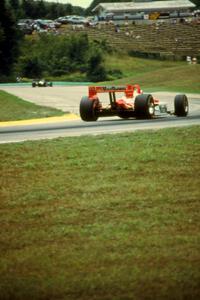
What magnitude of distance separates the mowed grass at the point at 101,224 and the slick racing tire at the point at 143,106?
264 inches

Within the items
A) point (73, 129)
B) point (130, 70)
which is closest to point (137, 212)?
point (73, 129)

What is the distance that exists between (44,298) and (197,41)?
272ft

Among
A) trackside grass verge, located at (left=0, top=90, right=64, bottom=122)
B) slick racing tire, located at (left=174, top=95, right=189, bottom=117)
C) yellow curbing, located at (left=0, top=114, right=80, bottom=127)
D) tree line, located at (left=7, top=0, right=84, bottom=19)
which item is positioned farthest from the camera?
tree line, located at (left=7, top=0, right=84, bottom=19)

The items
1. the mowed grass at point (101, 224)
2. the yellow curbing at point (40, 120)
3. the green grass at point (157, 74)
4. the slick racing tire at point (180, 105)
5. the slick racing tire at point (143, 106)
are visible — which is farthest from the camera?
the green grass at point (157, 74)


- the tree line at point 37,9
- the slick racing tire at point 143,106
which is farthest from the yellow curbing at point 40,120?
the tree line at point 37,9

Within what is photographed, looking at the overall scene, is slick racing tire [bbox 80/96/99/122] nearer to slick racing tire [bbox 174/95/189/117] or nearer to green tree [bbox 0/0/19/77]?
slick racing tire [bbox 174/95/189/117]

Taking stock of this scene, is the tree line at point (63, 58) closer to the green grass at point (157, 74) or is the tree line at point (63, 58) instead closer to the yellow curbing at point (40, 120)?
the green grass at point (157, 74)

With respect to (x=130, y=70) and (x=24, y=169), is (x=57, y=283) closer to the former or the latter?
(x=24, y=169)

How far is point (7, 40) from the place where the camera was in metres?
73.9

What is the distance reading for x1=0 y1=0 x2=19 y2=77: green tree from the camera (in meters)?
72.2

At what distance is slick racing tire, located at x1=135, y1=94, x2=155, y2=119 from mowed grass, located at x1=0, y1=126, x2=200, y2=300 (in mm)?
6707

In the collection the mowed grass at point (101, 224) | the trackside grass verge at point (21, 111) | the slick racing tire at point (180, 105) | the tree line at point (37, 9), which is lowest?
the trackside grass verge at point (21, 111)

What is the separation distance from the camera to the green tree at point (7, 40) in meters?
72.2

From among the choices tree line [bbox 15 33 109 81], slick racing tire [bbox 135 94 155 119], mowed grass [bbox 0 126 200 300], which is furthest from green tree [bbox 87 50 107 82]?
mowed grass [bbox 0 126 200 300]
